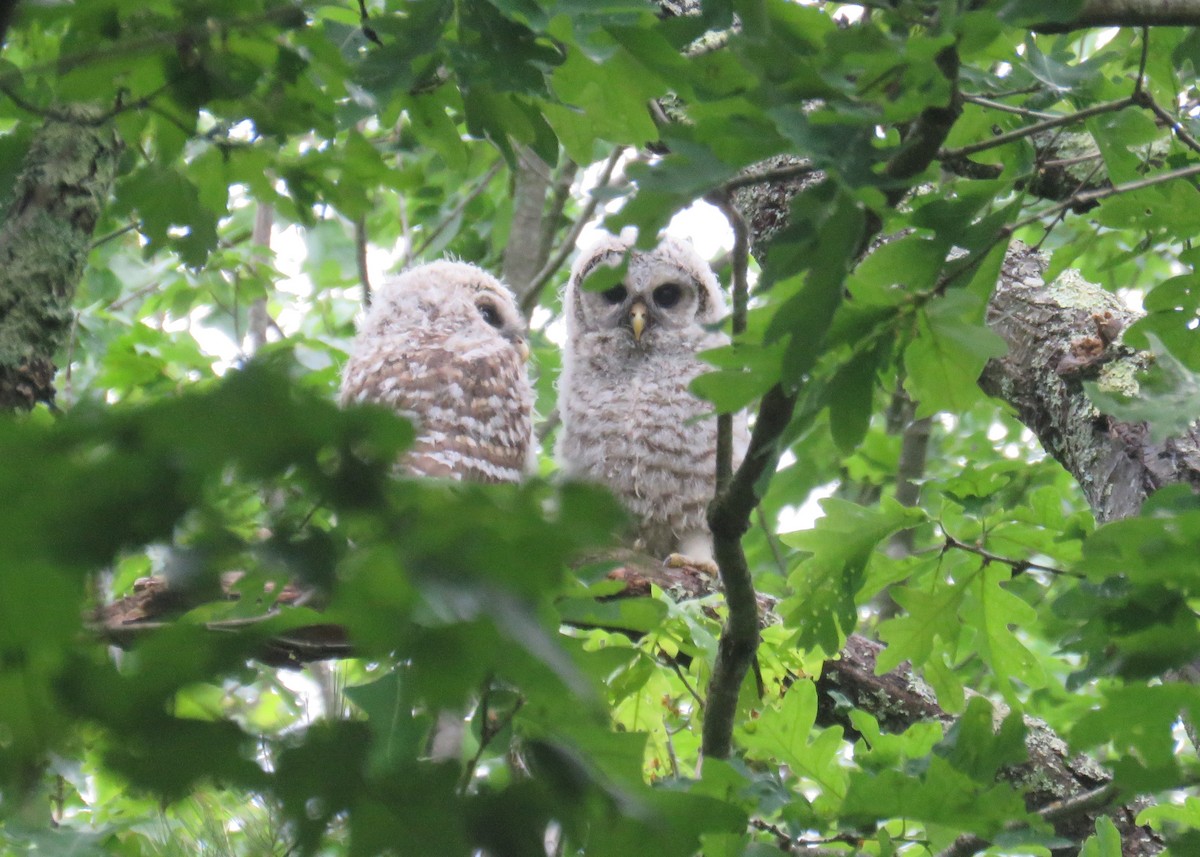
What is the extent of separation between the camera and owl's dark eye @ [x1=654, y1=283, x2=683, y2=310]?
3.86m

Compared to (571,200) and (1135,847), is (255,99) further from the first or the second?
(571,200)

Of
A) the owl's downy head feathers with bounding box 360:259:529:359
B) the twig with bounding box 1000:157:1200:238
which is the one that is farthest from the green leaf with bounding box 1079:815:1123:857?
the owl's downy head feathers with bounding box 360:259:529:359

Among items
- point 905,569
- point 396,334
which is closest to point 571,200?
point 396,334

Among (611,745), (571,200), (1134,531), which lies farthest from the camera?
(571,200)

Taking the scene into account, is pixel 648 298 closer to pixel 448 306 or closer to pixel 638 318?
pixel 638 318

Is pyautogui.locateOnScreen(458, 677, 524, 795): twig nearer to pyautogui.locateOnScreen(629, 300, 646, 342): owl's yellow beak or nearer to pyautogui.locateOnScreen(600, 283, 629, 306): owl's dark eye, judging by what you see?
pyautogui.locateOnScreen(629, 300, 646, 342): owl's yellow beak

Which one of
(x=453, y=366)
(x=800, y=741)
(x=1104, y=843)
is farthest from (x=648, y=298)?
(x=1104, y=843)

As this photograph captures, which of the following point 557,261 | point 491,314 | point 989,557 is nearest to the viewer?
point 989,557

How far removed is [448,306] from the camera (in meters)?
3.48

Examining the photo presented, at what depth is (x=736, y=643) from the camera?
5.05 ft

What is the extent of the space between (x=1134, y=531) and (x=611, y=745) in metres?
0.63

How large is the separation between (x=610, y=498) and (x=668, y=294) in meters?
3.35

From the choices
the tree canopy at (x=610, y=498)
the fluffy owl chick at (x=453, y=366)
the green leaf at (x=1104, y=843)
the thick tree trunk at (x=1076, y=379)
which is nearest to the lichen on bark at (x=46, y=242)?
the tree canopy at (x=610, y=498)

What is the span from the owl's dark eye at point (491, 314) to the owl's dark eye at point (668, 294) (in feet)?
1.81
